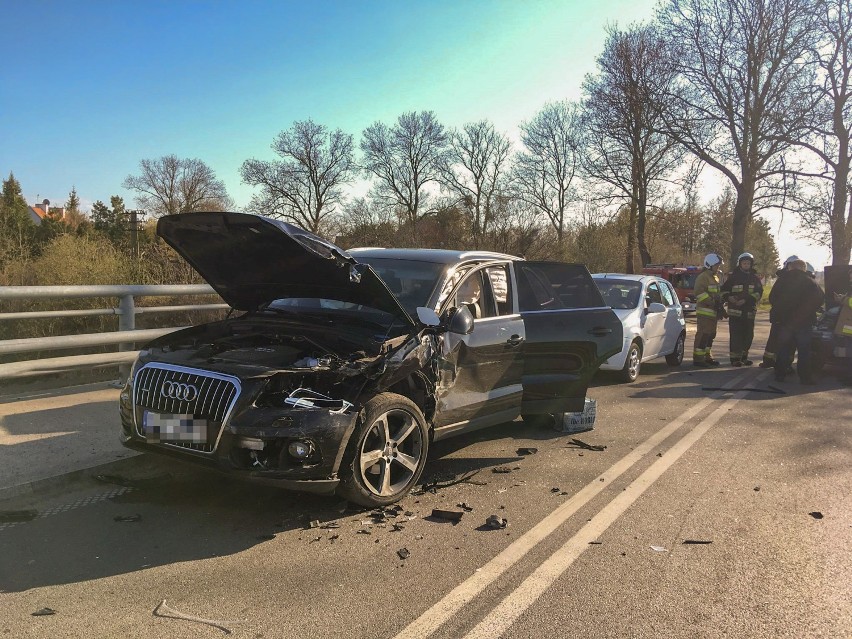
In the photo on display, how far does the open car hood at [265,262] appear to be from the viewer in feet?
13.3

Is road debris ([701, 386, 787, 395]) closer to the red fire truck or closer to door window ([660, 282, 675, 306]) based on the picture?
door window ([660, 282, 675, 306])

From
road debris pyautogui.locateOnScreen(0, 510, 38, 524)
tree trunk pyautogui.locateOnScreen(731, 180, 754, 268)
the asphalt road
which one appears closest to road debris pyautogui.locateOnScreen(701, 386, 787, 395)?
the asphalt road

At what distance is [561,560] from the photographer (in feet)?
11.4

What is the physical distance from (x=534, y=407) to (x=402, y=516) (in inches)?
80.0

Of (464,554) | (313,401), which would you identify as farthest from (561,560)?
(313,401)

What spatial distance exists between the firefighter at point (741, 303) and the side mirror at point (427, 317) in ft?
29.5

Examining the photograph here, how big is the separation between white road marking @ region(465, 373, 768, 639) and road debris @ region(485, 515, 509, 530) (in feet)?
1.45

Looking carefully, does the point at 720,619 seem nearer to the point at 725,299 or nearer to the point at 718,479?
the point at 718,479

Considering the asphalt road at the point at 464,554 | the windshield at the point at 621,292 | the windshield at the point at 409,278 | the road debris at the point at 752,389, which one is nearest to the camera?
the asphalt road at the point at 464,554

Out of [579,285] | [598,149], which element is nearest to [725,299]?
[579,285]

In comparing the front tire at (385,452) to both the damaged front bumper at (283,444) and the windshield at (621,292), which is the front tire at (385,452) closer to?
the damaged front bumper at (283,444)

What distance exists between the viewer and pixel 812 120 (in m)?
25.2

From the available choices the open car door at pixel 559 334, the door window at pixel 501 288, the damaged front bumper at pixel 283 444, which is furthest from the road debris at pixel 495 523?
the door window at pixel 501 288

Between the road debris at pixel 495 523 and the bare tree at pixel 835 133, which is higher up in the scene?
the bare tree at pixel 835 133
